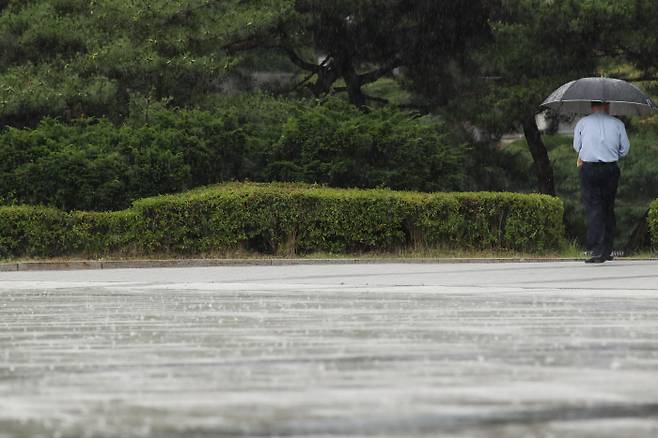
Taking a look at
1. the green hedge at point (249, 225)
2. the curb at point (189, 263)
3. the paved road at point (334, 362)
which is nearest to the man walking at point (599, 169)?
the curb at point (189, 263)

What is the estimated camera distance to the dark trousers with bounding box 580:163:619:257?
62.7 feet

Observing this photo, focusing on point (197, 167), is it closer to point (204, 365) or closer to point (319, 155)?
point (319, 155)

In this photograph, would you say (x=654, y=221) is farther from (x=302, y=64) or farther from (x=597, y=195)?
(x=302, y=64)

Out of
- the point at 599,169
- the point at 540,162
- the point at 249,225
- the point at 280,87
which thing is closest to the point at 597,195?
the point at 599,169

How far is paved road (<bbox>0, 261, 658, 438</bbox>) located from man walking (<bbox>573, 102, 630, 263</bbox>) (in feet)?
17.3

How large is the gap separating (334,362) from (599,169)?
41.2 feet

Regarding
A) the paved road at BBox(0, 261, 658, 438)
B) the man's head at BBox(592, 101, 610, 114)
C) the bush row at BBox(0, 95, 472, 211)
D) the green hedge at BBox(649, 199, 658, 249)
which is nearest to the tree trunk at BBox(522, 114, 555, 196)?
the bush row at BBox(0, 95, 472, 211)

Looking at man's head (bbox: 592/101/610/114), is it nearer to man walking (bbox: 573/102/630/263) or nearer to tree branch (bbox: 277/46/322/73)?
man walking (bbox: 573/102/630/263)

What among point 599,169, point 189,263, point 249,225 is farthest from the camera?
point 249,225

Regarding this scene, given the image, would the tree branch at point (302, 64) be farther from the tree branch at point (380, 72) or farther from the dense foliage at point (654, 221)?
the dense foliage at point (654, 221)

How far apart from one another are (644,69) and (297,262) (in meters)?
15.5

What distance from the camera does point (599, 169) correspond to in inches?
754

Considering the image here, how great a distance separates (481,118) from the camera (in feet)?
105

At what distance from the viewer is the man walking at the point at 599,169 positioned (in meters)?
19.1
